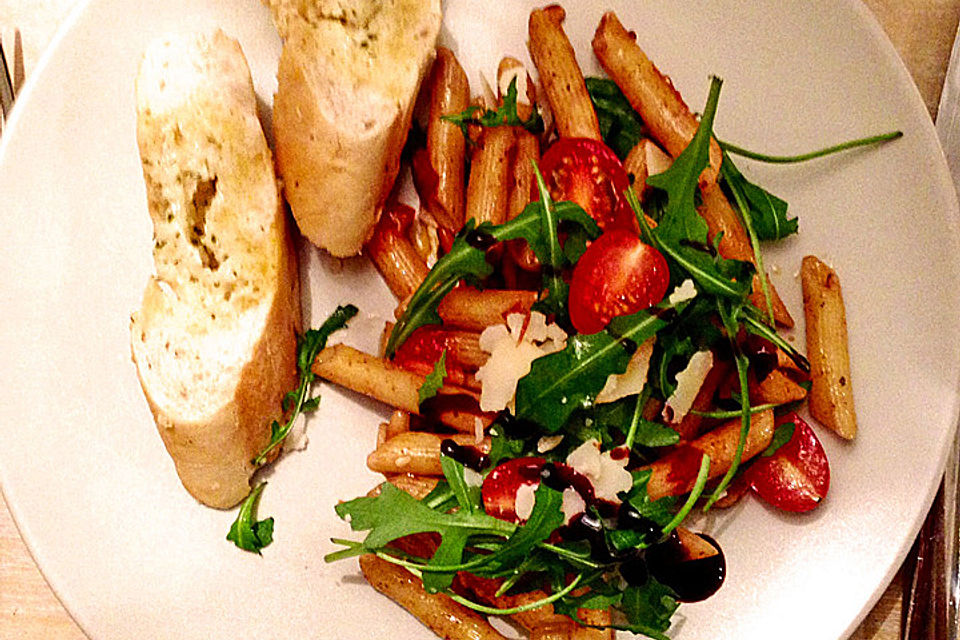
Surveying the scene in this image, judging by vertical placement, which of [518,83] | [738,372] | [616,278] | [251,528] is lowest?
[251,528]

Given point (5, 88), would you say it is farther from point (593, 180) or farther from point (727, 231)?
point (727, 231)

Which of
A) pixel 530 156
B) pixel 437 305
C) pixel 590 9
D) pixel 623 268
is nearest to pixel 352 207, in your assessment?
pixel 437 305

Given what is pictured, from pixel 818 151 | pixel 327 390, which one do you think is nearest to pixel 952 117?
pixel 818 151

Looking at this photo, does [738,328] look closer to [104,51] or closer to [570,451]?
[570,451]

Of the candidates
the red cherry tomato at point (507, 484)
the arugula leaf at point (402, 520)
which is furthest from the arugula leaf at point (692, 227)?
the arugula leaf at point (402, 520)

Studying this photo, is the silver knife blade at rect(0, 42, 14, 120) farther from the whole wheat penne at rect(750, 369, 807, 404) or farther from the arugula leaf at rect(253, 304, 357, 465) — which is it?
the whole wheat penne at rect(750, 369, 807, 404)

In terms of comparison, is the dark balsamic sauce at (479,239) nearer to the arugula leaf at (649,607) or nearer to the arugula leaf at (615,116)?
the arugula leaf at (615,116)
